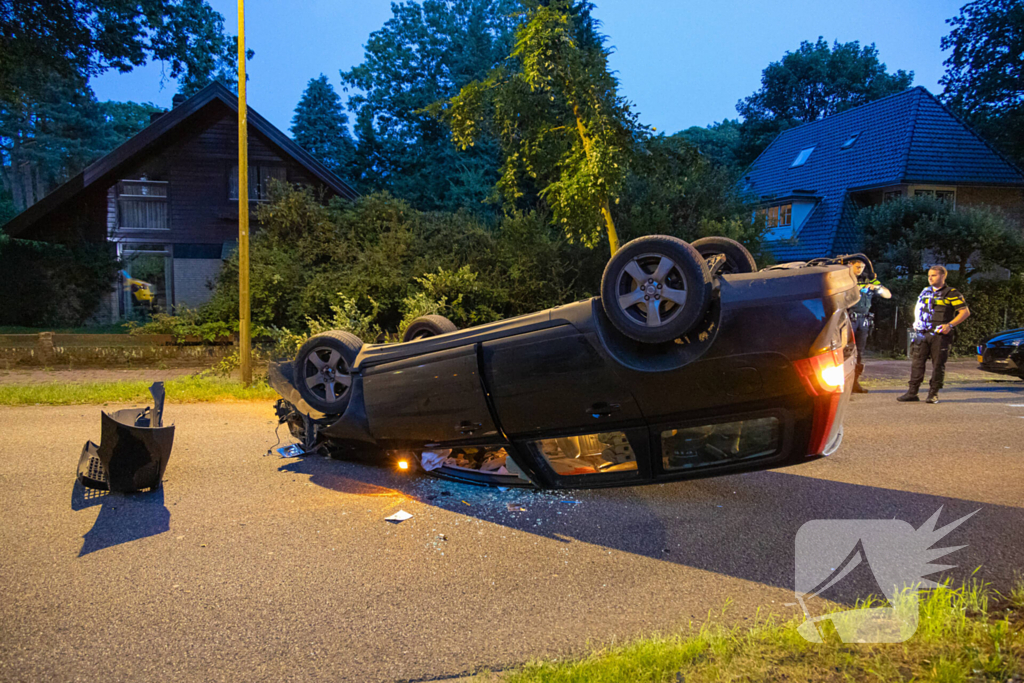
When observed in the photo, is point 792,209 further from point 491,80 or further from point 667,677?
point 667,677

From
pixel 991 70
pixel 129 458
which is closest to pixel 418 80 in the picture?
pixel 991 70

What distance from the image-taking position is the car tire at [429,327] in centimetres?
575

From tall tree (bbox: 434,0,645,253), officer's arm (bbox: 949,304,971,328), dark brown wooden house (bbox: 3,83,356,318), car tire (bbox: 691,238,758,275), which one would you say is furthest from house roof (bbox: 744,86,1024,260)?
car tire (bbox: 691,238,758,275)

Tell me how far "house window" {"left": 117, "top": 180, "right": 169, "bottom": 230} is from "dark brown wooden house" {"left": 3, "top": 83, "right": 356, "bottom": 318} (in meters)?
0.03

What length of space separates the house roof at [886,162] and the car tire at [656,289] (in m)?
20.3

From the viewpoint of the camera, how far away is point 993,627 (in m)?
3.00

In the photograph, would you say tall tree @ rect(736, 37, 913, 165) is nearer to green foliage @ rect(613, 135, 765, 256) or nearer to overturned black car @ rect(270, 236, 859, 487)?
green foliage @ rect(613, 135, 765, 256)

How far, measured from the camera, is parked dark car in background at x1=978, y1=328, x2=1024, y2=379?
436 inches

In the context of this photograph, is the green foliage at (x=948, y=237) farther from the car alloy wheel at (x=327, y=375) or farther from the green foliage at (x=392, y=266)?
the car alloy wheel at (x=327, y=375)


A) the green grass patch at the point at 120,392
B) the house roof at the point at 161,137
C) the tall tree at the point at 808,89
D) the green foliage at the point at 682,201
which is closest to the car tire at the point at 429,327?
the green grass patch at the point at 120,392

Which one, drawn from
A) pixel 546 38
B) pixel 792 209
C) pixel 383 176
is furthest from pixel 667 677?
pixel 383 176

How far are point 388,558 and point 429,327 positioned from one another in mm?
2221

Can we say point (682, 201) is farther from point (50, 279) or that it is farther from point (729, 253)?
point (50, 279)

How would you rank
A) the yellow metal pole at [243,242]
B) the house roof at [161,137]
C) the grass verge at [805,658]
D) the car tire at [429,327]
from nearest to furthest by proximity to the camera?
the grass verge at [805,658] < the car tire at [429,327] < the yellow metal pole at [243,242] < the house roof at [161,137]
